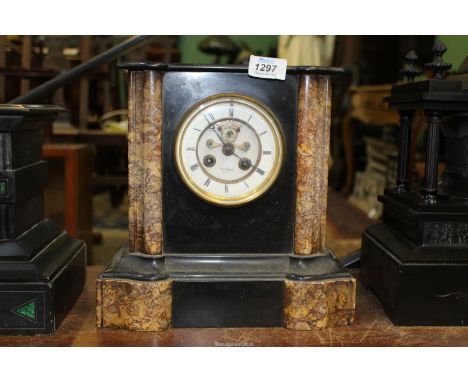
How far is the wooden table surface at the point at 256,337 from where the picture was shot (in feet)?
4.34

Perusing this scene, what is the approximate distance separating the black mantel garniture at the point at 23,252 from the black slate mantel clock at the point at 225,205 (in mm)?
122

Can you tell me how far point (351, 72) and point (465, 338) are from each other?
382 centimetres

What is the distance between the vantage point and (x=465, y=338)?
53.6 inches

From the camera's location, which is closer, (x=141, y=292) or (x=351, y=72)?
(x=141, y=292)

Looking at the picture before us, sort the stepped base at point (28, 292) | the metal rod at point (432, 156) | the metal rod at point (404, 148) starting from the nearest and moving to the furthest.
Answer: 1. the stepped base at point (28, 292)
2. the metal rod at point (432, 156)
3. the metal rod at point (404, 148)

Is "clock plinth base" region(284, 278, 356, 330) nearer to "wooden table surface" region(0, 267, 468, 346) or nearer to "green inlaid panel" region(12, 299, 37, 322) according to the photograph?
"wooden table surface" region(0, 267, 468, 346)

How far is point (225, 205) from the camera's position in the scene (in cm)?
142

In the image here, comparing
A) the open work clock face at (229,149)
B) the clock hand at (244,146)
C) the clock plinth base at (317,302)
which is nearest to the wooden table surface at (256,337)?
the clock plinth base at (317,302)

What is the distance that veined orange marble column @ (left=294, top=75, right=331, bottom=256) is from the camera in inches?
54.8

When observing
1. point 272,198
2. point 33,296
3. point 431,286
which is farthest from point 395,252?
point 33,296

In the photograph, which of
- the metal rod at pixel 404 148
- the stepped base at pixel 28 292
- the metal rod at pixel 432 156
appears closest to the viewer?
the stepped base at pixel 28 292

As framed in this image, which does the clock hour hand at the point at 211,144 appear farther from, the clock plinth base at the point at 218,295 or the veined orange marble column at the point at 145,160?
the clock plinth base at the point at 218,295

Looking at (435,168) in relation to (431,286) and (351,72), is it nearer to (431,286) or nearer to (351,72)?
(431,286)

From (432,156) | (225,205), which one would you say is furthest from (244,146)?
(432,156)
